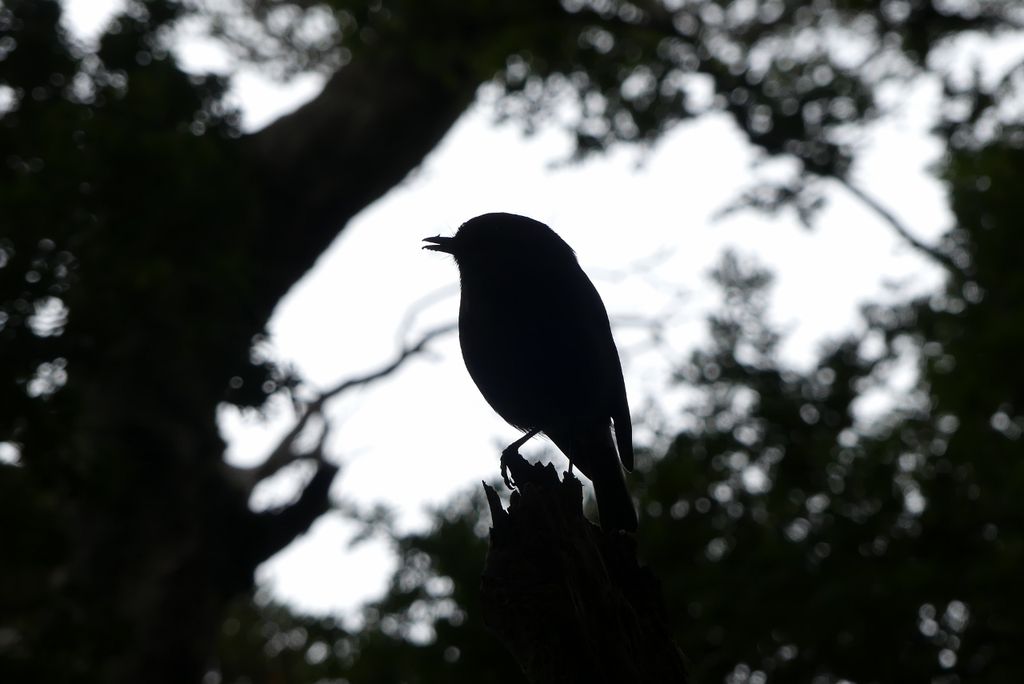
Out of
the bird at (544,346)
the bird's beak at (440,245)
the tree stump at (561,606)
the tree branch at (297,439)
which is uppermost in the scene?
the tree branch at (297,439)

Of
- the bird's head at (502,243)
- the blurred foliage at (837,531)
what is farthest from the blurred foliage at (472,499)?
the bird's head at (502,243)

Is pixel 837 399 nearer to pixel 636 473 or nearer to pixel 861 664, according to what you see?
pixel 636 473

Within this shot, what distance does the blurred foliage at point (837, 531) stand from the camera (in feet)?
21.7

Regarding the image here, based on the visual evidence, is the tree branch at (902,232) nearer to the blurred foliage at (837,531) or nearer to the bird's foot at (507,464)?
the blurred foliage at (837,531)

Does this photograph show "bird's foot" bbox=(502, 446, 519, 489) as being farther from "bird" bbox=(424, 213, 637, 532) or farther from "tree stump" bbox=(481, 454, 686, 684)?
"tree stump" bbox=(481, 454, 686, 684)

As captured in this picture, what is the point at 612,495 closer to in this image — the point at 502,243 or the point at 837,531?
the point at 502,243

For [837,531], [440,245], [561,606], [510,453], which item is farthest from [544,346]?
[837,531]

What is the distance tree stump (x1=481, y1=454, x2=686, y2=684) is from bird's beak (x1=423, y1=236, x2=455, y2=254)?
1.75 m

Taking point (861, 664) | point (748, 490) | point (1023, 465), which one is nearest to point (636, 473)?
point (748, 490)

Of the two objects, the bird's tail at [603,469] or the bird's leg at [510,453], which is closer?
the bird's leg at [510,453]

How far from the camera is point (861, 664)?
663 centimetres

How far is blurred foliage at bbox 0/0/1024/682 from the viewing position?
5000mm

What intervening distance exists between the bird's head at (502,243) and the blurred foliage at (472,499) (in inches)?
60.4

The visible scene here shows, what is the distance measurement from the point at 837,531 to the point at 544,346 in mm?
4255
